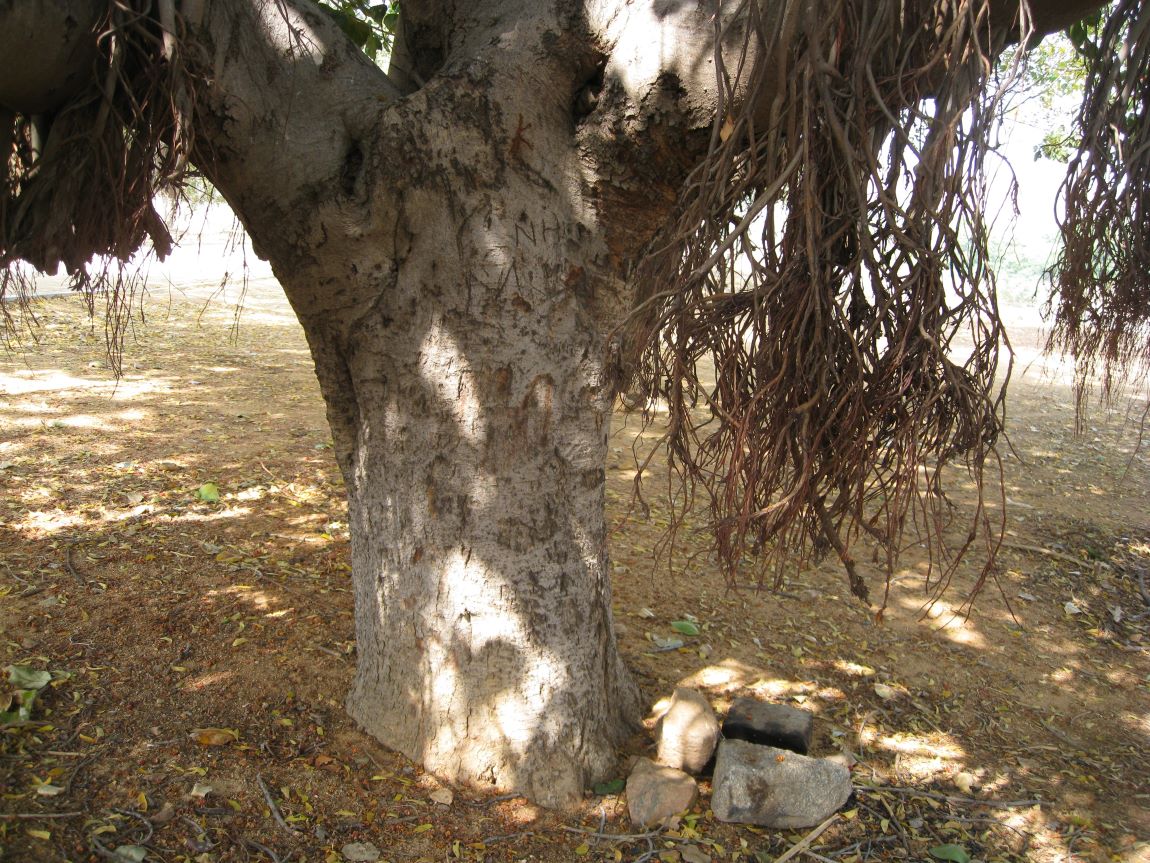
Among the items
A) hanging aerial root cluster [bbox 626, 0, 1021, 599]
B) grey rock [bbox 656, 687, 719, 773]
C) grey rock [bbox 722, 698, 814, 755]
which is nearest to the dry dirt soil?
grey rock [bbox 656, 687, 719, 773]

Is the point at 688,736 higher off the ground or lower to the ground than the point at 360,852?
higher

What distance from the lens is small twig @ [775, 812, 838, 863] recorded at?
2.68 metres

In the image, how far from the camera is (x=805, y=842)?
9.04 feet

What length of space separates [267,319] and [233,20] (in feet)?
32.8

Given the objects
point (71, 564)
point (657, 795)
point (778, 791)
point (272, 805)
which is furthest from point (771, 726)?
point (71, 564)

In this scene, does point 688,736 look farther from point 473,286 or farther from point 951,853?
point 473,286

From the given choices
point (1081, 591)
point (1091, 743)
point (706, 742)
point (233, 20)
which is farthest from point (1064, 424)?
point (233, 20)

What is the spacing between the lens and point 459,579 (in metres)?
2.73

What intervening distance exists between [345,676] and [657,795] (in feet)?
4.09

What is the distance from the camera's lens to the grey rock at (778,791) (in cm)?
282

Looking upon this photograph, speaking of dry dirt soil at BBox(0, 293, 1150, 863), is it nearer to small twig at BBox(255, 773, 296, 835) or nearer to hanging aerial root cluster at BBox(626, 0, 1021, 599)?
small twig at BBox(255, 773, 296, 835)

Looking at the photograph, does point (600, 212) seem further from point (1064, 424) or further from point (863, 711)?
point (1064, 424)

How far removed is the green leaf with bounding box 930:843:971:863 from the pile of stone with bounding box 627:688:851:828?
303mm

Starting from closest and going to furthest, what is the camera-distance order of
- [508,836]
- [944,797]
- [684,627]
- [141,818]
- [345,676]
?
1. [141,818]
2. [508,836]
3. [944,797]
4. [345,676]
5. [684,627]
